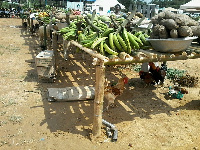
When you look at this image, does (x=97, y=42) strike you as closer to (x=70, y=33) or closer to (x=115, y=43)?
(x=115, y=43)

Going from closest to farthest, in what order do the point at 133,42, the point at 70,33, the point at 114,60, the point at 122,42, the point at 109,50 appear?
the point at 114,60 → the point at 109,50 → the point at 122,42 → the point at 133,42 → the point at 70,33

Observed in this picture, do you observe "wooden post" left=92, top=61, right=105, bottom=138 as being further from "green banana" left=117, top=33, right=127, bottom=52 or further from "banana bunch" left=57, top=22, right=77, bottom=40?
"banana bunch" left=57, top=22, right=77, bottom=40

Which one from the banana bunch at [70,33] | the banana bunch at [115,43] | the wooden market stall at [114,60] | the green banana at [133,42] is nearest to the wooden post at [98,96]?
the wooden market stall at [114,60]

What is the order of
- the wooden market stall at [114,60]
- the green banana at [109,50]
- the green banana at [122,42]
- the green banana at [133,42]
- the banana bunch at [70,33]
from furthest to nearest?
the banana bunch at [70,33], the green banana at [133,42], the green banana at [122,42], the green banana at [109,50], the wooden market stall at [114,60]

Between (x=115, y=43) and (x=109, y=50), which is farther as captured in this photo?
(x=115, y=43)

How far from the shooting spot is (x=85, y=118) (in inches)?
217

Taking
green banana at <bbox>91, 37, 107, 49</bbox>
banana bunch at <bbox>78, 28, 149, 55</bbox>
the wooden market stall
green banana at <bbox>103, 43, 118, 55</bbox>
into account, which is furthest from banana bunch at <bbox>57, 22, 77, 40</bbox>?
green banana at <bbox>103, 43, 118, 55</bbox>

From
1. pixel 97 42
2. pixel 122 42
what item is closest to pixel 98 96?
pixel 97 42

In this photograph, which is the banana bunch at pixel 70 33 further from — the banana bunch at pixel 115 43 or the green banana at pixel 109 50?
the green banana at pixel 109 50

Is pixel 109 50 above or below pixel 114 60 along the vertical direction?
above

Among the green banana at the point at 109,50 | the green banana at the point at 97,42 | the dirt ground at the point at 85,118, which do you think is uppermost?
the green banana at the point at 97,42

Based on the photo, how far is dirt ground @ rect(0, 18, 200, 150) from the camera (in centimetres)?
455

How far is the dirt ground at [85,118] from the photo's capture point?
4551 mm

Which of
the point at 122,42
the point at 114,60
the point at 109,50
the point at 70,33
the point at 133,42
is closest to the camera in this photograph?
the point at 114,60
